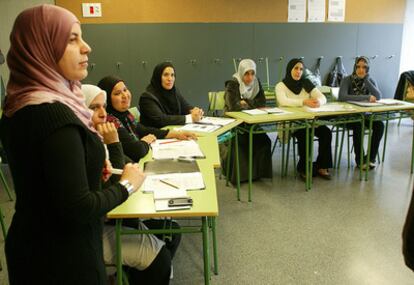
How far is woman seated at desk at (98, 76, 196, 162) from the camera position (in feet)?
7.03

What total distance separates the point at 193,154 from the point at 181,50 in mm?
3372

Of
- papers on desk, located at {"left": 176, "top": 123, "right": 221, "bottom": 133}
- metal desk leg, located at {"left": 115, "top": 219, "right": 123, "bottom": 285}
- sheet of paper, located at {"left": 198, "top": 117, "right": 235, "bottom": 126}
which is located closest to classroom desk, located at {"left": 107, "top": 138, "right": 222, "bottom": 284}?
metal desk leg, located at {"left": 115, "top": 219, "right": 123, "bottom": 285}

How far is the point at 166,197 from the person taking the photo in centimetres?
159

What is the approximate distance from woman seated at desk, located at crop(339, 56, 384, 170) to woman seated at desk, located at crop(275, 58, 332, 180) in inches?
14.5

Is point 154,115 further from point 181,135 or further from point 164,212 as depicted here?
point 164,212

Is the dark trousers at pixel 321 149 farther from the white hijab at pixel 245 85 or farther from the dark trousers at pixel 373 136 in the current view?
the white hijab at pixel 245 85

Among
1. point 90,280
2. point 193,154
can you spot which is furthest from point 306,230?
point 90,280

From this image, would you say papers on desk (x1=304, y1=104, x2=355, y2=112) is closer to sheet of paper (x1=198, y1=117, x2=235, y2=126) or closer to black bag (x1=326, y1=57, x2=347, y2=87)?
sheet of paper (x1=198, y1=117, x2=235, y2=126)

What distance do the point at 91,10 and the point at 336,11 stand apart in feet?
12.2

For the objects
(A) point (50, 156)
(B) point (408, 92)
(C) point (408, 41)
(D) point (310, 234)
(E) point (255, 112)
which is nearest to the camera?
(A) point (50, 156)

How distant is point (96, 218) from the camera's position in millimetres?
1064

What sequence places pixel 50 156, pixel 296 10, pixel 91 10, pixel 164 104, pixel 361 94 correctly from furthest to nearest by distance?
pixel 296 10, pixel 91 10, pixel 361 94, pixel 164 104, pixel 50 156

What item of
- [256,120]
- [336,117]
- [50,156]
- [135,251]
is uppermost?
[50,156]

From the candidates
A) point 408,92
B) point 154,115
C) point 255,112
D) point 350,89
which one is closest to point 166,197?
point 154,115
